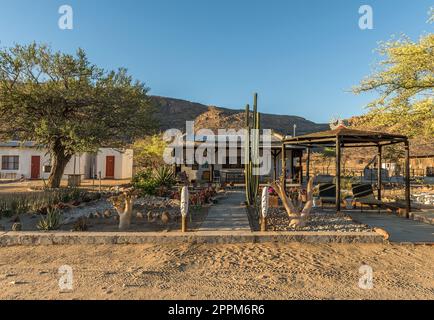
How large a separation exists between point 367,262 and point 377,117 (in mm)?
8288

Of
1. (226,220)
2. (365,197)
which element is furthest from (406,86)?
(226,220)

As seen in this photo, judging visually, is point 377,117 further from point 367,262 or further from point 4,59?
point 4,59

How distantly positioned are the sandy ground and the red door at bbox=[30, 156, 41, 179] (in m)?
24.4

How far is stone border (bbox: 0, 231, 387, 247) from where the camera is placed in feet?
18.1

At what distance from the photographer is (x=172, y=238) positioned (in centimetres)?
556

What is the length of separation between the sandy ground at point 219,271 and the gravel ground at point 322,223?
3.07 feet

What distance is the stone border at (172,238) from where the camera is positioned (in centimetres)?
550

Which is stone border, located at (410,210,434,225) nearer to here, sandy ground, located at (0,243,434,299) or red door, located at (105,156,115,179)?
sandy ground, located at (0,243,434,299)

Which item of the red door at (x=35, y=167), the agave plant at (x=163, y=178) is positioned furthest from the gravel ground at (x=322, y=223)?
the red door at (x=35, y=167)

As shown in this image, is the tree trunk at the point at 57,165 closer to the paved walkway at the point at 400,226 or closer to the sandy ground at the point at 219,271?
the sandy ground at the point at 219,271

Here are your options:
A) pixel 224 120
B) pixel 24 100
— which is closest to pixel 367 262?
pixel 24 100

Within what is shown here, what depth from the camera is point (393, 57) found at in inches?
428

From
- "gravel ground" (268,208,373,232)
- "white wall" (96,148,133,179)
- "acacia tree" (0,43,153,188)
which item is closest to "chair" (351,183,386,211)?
"gravel ground" (268,208,373,232)

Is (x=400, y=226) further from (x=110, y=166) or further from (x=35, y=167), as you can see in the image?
(x=35, y=167)
